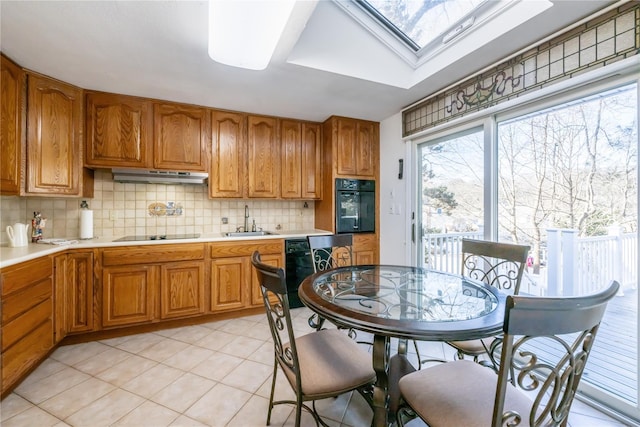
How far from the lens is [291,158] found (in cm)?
344

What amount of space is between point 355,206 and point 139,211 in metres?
2.54

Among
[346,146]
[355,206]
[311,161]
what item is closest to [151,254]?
[311,161]

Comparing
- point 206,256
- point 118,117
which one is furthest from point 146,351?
point 118,117

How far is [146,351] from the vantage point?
7.39 feet

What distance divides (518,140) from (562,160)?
1.18 feet

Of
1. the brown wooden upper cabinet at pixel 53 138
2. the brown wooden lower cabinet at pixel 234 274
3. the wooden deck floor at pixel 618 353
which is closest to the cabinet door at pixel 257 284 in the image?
the brown wooden lower cabinet at pixel 234 274

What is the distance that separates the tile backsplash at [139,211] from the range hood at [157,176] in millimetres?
246

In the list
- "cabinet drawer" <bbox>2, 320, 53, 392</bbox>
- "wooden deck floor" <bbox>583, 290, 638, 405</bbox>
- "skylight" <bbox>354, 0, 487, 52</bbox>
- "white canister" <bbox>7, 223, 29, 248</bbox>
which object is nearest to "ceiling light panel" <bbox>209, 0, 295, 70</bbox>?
"skylight" <bbox>354, 0, 487, 52</bbox>

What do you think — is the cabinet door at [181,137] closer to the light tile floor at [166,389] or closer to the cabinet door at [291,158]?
the cabinet door at [291,158]

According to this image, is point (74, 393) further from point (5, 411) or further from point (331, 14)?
point (331, 14)

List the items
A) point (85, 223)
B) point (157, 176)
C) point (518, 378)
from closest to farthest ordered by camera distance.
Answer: point (518, 378), point (85, 223), point (157, 176)

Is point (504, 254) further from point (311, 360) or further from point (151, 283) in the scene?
point (151, 283)

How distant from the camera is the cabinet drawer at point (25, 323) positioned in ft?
5.50

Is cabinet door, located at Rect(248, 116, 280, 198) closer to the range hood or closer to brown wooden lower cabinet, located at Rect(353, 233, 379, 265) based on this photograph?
the range hood
